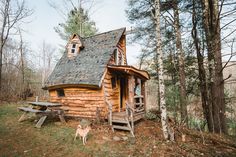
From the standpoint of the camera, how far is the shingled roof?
9381 millimetres

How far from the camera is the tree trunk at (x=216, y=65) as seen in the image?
7.74 meters

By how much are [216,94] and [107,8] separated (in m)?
15.1

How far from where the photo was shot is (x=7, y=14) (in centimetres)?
1772

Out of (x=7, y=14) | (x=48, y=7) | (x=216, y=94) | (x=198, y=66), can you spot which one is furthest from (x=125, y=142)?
(x=7, y=14)

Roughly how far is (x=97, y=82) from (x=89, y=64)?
2.05 metres

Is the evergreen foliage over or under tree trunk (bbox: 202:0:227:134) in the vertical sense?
over

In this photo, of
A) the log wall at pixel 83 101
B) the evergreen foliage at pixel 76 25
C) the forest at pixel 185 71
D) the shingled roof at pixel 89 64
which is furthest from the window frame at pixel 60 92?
the evergreen foliage at pixel 76 25

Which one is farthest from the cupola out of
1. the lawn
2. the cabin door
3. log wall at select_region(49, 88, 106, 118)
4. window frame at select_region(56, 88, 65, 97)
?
the lawn

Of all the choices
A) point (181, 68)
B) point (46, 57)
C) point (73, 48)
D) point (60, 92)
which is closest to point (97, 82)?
point (60, 92)

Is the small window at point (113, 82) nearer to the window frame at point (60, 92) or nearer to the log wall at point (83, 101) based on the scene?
the log wall at point (83, 101)

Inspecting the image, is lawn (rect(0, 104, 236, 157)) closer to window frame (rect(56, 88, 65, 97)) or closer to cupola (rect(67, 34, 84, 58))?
window frame (rect(56, 88, 65, 97))

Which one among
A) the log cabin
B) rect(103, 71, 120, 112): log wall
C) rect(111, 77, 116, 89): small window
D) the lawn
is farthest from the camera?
rect(111, 77, 116, 89): small window

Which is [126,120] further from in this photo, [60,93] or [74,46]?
[74,46]

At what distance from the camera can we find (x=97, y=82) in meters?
8.77
